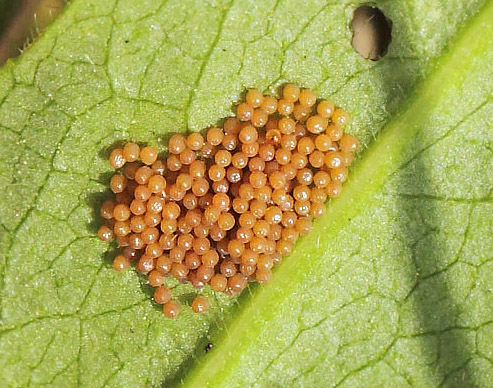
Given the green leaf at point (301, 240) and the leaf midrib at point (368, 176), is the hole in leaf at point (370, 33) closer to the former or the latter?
the green leaf at point (301, 240)

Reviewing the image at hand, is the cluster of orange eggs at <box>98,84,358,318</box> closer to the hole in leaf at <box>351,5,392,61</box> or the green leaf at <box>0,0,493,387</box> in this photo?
the green leaf at <box>0,0,493,387</box>

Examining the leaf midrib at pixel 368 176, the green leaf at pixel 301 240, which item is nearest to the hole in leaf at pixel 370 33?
the green leaf at pixel 301 240

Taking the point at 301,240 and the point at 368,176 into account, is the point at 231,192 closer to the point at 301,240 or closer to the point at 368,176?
the point at 301,240

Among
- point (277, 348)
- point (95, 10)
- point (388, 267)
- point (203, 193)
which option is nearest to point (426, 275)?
point (388, 267)

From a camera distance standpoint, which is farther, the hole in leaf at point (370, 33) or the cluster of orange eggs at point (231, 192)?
the hole in leaf at point (370, 33)

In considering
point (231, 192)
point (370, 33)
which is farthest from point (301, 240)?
point (370, 33)

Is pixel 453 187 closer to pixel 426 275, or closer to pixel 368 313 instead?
pixel 426 275
